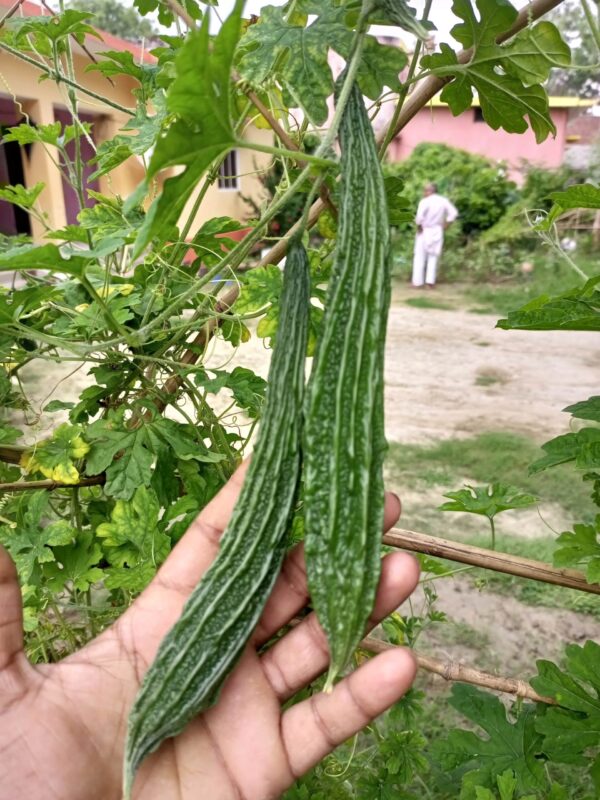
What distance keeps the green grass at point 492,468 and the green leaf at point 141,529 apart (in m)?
3.03

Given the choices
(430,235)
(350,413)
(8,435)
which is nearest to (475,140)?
(430,235)

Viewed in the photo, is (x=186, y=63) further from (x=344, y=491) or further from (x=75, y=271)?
(x=344, y=491)

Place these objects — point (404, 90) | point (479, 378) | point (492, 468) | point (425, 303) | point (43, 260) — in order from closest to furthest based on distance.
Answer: point (43, 260) → point (404, 90) → point (492, 468) → point (479, 378) → point (425, 303)

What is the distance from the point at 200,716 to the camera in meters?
1.18

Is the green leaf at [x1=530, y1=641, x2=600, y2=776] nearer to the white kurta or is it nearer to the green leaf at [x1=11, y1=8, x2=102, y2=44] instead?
the green leaf at [x1=11, y1=8, x2=102, y2=44]

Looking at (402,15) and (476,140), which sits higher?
(476,140)

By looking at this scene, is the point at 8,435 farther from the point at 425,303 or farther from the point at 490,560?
the point at 425,303

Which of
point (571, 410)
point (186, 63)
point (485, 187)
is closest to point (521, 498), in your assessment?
point (571, 410)

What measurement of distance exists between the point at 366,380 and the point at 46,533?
89 cm

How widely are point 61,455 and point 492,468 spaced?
3.49 m

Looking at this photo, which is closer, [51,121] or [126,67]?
[126,67]

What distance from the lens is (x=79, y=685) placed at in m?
1.21

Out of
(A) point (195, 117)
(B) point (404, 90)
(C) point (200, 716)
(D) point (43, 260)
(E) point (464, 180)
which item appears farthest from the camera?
(E) point (464, 180)

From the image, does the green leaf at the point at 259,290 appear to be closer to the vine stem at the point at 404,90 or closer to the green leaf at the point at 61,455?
the vine stem at the point at 404,90
